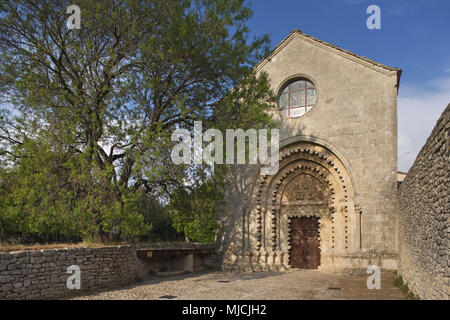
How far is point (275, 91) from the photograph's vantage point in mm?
16062

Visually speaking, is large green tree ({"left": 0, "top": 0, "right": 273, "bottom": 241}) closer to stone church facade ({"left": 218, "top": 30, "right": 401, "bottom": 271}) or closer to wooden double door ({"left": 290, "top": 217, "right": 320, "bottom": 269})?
stone church facade ({"left": 218, "top": 30, "right": 401, "bottom": 271})

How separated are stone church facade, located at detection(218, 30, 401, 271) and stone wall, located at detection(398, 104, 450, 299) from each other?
5.00 metres

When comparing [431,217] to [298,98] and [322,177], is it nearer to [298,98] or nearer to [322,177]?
[322,177]

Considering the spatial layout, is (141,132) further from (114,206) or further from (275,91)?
(275,91)

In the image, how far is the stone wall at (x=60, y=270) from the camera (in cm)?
724

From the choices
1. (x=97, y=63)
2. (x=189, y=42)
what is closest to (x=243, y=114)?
(x=189, y=42)

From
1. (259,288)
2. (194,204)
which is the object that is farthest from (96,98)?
(259,288)

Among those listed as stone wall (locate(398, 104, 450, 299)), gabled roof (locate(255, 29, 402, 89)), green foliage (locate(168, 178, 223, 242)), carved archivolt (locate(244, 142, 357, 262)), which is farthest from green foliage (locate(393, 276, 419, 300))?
gabled roof (locate(255, 29, 402, 89))

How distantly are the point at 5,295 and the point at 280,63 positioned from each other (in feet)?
42.8

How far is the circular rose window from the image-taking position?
15.6m

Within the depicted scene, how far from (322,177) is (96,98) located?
9227 mm

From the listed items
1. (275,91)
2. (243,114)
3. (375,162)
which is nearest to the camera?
(243,114)

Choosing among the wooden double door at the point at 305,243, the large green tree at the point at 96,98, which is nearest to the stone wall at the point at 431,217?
the large green tree at the point at 96,98

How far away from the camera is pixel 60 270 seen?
8352mm
